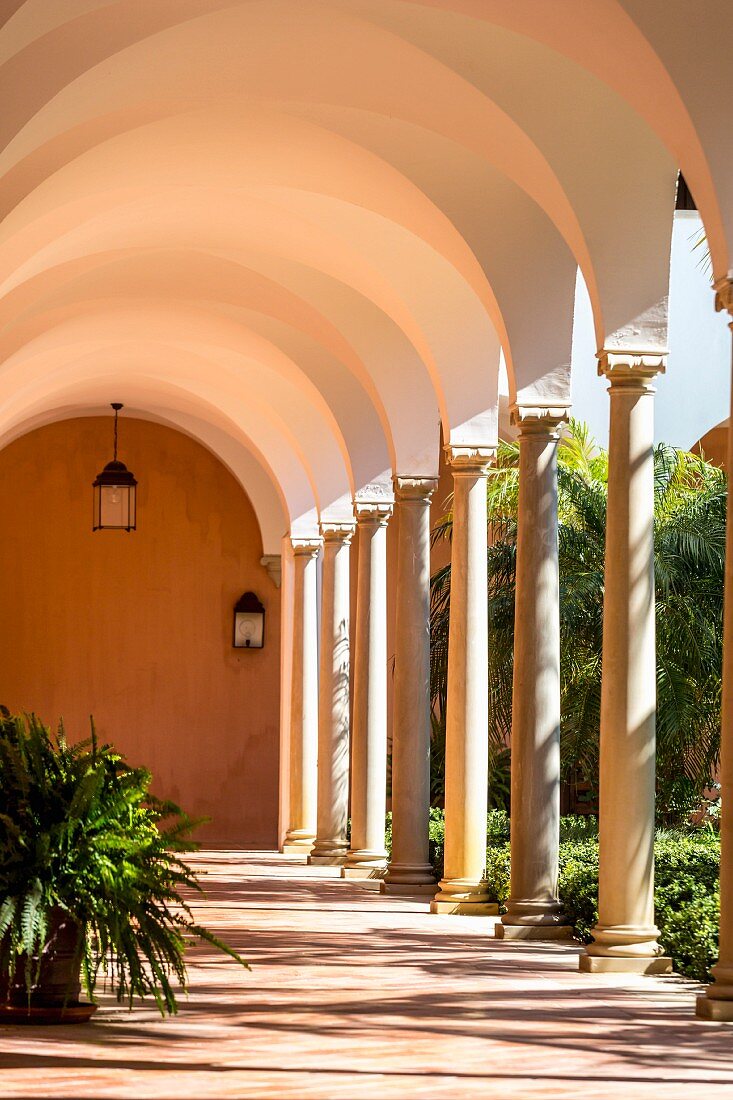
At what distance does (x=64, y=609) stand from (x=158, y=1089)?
20.1 m

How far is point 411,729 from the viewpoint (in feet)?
51.2

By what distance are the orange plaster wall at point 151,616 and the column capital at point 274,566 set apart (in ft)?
0.48

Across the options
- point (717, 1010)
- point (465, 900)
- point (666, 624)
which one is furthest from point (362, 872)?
point (717, 1010)

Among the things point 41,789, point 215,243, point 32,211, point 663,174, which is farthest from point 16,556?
point 41,789

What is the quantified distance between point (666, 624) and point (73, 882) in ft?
27.4

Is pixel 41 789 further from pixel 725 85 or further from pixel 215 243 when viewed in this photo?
pixel 215 243

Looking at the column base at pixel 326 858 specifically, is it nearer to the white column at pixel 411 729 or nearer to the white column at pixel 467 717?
the white column at pixel 411 729

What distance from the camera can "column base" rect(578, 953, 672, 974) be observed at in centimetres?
992

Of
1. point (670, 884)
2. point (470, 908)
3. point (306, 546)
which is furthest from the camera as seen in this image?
point (306, 546)

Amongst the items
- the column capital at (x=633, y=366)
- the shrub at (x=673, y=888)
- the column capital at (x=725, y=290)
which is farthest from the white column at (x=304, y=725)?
the column capital at (x=725, y=290)

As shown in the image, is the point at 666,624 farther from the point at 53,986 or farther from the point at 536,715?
the point at 53,986

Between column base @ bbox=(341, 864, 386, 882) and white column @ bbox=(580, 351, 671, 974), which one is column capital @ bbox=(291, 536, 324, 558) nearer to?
column base @ bbox=(341, 864, 386, 882)

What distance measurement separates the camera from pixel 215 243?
15.2m

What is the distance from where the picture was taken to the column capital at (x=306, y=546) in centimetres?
2184
